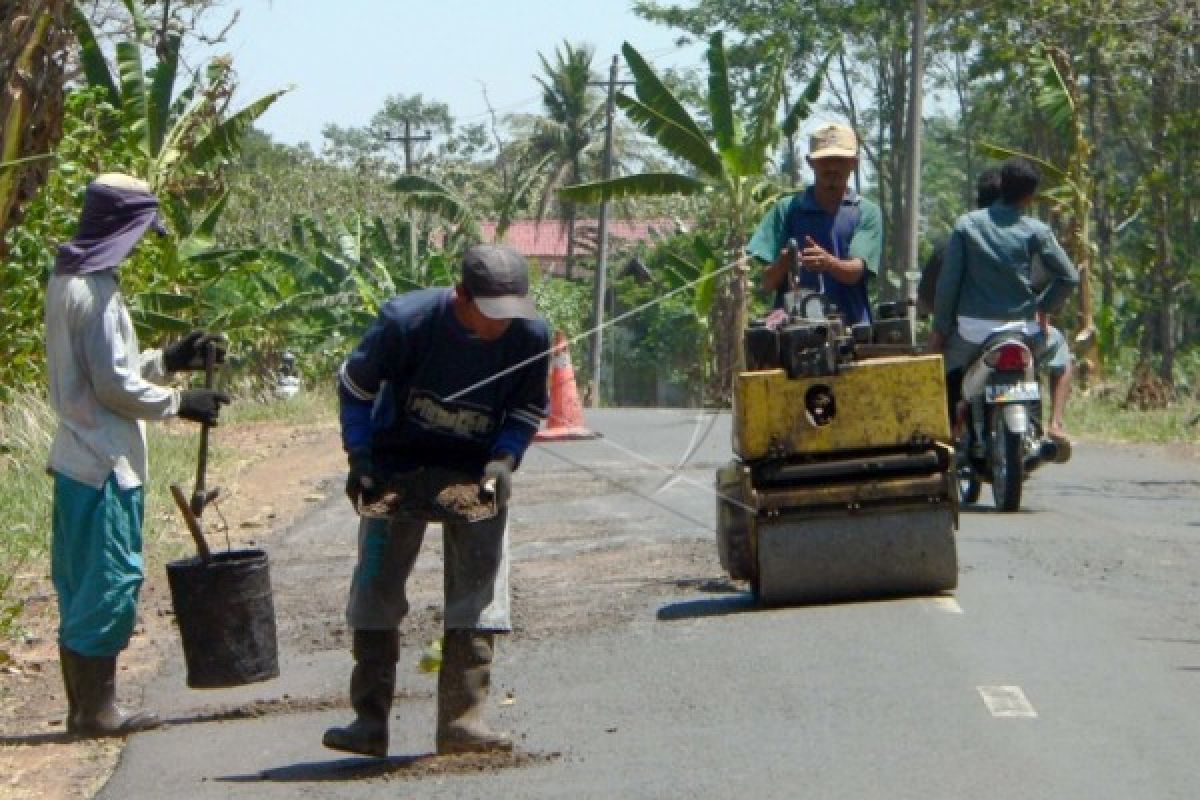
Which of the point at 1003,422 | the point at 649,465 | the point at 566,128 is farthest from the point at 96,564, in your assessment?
the point at 566,128

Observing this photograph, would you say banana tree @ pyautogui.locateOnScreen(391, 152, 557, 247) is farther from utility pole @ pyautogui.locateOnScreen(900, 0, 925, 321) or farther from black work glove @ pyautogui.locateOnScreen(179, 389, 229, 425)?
black work glove @ pyautogui.locateOnScreen(179, 389, 229, 425)

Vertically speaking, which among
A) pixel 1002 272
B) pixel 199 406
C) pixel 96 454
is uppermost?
pixel 1002 272

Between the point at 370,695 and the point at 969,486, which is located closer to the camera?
the point at 370,695

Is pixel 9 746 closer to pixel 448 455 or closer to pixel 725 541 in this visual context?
pixel 448 455

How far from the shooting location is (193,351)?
823cm

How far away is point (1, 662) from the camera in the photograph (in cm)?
859

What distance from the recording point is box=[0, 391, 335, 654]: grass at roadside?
1123cm

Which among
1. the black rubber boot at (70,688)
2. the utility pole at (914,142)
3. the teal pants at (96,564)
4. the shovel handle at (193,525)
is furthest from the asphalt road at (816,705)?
the utility pole at (914,142)

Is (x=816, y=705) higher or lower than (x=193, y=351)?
lower

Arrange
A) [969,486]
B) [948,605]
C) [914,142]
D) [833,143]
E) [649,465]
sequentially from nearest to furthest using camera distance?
[948,605], [833,143], [969,486], [649,465], [914,142]

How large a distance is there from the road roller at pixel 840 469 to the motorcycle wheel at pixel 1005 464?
10.3 ft

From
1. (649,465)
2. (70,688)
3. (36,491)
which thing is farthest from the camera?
(649,465)

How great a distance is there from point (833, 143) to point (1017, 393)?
2.87 m

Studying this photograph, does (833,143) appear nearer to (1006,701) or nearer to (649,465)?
(1006,701)
